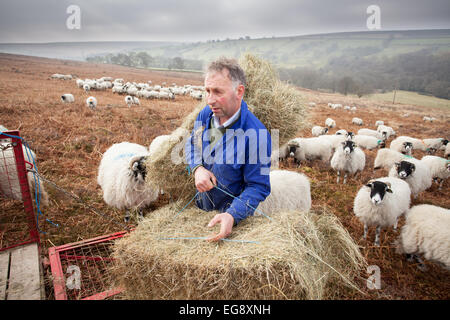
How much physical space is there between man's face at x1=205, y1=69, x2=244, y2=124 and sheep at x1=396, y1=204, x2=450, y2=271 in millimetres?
4863

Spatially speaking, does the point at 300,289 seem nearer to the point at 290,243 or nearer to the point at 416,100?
the point at 290,243

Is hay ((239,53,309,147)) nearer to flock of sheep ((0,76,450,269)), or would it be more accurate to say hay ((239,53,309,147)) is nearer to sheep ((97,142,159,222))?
flock of sheep ((0,76,450,269))

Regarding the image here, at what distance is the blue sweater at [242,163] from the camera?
2.37 meters

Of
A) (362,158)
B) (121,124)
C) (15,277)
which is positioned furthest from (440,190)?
(121,124)

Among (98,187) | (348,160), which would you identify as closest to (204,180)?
(98,187)

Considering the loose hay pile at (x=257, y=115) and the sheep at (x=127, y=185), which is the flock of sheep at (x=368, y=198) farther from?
the loose hay pile at (x=257, y=115)

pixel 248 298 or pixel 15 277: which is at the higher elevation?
pixel 248 298

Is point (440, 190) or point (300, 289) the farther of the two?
point (440, 190)

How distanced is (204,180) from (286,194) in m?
2.65

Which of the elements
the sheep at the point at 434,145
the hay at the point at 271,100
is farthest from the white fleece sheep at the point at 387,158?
the hay at the point at 271,100

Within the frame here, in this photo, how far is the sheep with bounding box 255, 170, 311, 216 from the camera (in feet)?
14.2

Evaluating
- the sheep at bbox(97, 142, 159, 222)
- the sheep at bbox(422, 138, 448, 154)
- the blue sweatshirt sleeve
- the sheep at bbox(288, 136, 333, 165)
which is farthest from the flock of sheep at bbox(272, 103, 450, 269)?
the sheep at bbox(422, 138, 448, 154)

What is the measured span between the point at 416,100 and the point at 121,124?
197 ft

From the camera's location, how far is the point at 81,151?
28.9 ft
